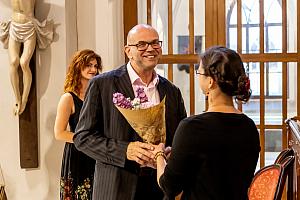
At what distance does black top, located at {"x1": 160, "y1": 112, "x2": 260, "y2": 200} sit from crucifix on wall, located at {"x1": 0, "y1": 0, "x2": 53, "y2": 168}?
2201mm

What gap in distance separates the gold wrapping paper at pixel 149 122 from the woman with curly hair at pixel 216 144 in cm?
33

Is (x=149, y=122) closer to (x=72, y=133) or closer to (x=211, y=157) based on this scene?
(x=211, y=157)

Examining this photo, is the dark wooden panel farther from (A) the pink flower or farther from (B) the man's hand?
(B) the man's hand

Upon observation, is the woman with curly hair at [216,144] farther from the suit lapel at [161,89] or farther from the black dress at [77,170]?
the black dress at [77,170]

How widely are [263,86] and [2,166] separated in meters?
2.03

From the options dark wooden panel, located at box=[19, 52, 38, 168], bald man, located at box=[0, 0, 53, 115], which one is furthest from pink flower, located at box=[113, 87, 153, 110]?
dark wooden panel, located at box=[19, 52, 38, 168]

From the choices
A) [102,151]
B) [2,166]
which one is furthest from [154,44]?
[2,166]

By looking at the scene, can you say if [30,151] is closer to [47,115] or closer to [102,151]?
[47,115]

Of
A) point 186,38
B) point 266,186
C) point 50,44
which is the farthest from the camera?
point 186,38

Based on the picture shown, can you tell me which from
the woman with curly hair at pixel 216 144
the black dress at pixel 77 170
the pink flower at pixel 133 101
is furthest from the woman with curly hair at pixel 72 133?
the woman with curly hair at pixel 216 144

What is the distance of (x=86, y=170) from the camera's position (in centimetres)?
322

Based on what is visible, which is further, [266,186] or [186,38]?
[186,38]

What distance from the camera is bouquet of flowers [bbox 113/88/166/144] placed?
207 cm

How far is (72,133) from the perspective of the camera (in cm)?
323
